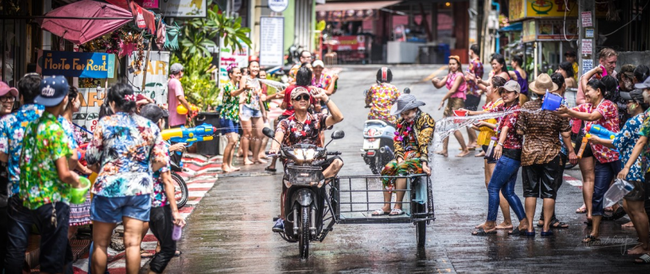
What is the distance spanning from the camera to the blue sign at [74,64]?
10047 mm


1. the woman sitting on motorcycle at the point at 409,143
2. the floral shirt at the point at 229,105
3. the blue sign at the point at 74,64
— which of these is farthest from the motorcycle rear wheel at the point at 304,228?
the floral shirt at the point at 229,105

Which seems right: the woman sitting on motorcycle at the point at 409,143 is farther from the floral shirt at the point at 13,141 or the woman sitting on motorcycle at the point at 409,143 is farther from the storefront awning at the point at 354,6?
the storefront awning at the point at 354,6

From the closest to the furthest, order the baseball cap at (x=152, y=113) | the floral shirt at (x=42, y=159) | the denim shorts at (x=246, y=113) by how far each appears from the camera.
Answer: the floral shirt at (x=42, y=159)
the baseball cap at (x=152, y=113)
the denim shorts at (x=246, y=113)

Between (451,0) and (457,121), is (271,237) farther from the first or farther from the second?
(451,0)

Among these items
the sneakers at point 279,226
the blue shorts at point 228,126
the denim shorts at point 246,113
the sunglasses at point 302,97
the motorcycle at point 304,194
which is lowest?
the sneakers at point 279,226

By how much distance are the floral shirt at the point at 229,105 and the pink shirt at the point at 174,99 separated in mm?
849

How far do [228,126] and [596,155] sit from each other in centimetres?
703

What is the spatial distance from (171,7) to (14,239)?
10.2 meters

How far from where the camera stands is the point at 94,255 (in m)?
6.42

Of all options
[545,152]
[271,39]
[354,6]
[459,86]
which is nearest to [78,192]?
[545,152]

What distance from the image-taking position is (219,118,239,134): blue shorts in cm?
1442

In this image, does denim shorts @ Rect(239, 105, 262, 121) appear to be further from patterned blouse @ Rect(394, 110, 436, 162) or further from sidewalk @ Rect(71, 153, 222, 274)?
patterned blouse @ Rect(394, 110, 436, 162)

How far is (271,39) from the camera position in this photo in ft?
81.5

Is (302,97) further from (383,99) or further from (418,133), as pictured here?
(383,99)
